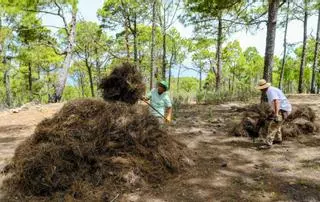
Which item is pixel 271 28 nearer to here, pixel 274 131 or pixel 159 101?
pixel 274 131

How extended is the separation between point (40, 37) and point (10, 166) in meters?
12.0

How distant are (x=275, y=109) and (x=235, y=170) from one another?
1.63 meters

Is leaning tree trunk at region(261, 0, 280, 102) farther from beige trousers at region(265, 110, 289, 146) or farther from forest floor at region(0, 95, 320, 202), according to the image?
beige trousers at region(265, 110, 289, 146)

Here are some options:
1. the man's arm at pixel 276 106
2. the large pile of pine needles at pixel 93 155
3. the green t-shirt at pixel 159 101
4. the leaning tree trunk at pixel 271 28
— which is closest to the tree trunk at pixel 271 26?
the leaning tree trunk at pixel 271 28

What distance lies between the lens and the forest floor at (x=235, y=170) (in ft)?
12.5

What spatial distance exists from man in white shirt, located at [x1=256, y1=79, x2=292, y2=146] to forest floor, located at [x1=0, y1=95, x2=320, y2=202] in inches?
7.9

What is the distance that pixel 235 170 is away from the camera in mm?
4664

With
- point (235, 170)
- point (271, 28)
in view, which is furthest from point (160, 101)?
point (271, 28)

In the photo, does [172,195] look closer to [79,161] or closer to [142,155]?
[142,155]

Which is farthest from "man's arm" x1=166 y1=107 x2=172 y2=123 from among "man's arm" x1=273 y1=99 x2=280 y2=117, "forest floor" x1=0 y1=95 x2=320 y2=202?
"man's arm" x1=273 y1=99 x2=280 y2=117

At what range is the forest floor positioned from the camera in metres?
3.82

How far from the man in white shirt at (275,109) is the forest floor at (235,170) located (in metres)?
0.20

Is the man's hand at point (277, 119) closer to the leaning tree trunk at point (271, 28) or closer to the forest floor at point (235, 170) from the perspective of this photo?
the forest floor at point (235, 170)

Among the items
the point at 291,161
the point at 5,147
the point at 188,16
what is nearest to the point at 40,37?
the point at 188,16
